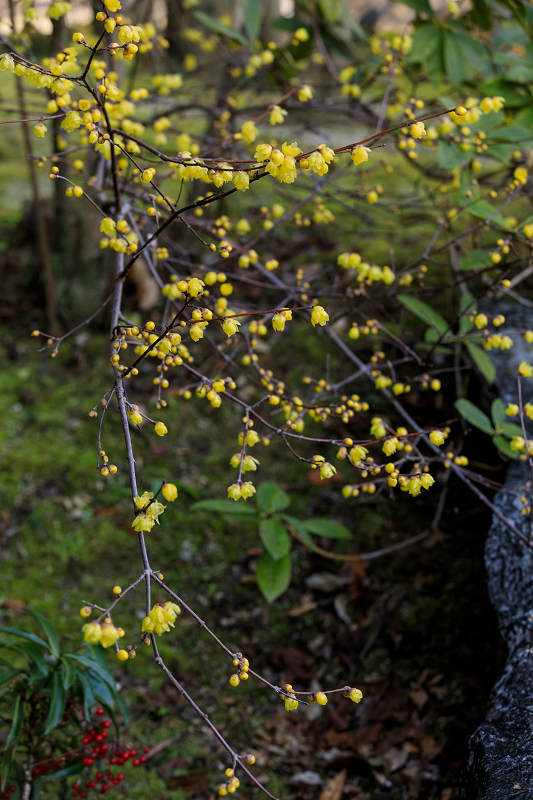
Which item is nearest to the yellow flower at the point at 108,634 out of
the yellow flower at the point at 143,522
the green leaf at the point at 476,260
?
the yellow flower at the point at 143,522

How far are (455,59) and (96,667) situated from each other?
2.76 meters

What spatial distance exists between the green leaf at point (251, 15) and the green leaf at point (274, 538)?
88.8 inches

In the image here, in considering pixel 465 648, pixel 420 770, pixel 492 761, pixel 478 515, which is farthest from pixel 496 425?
pixel 420 770

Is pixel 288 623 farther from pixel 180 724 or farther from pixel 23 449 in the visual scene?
pixel 23 449

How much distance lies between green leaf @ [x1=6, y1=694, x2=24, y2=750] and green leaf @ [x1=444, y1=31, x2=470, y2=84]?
2.85 m

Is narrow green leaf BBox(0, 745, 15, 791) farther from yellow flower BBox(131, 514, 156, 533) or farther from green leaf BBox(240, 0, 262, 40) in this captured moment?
green leaf BBox(240, 0, 262, 40)

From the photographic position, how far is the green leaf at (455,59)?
236cm

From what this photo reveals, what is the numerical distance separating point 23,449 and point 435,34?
9.12ft

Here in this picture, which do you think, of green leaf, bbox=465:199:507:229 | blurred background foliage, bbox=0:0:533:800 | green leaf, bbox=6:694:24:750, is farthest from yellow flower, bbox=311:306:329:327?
green leaf, bbox=6:694:24:750

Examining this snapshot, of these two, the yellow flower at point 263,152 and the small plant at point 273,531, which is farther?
the small plant at point 273,531

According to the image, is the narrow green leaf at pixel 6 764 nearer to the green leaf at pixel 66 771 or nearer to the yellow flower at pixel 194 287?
the green leaf at pixel 66 771

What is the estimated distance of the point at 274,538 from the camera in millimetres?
1981

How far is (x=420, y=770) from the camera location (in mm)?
1770

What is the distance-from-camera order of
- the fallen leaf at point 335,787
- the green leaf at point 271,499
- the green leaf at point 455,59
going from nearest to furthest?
the fallen leaf at point 335,787 < the green leaf at point 271,499 < the green leaf at point 455,59
